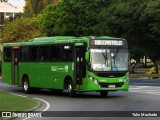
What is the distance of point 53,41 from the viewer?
1043 inches

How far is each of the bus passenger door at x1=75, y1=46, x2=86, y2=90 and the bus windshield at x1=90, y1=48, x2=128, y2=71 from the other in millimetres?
504

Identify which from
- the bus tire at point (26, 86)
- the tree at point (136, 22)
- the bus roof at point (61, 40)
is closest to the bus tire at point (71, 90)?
the bus roof at point (61, 40)

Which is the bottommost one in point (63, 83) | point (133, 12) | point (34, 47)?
point (63, 83)

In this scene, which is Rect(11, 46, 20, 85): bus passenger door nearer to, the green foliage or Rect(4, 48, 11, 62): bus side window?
Rect(4, 48, 11, 62): bus side window

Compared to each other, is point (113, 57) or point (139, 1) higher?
point (139, 1)

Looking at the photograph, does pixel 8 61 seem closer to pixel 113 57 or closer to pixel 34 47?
pixel 34 47

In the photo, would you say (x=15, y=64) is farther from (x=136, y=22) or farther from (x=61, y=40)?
(x=136, y=22)

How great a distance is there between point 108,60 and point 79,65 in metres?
1.47

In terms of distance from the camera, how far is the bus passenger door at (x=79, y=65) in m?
23.9

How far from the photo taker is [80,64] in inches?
950

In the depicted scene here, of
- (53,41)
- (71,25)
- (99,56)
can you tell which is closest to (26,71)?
(53,41)

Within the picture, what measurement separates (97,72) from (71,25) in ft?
127

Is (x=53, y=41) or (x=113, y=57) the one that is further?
(x=53, y=41)

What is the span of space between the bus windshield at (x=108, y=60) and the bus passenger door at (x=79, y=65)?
504 millimetres
